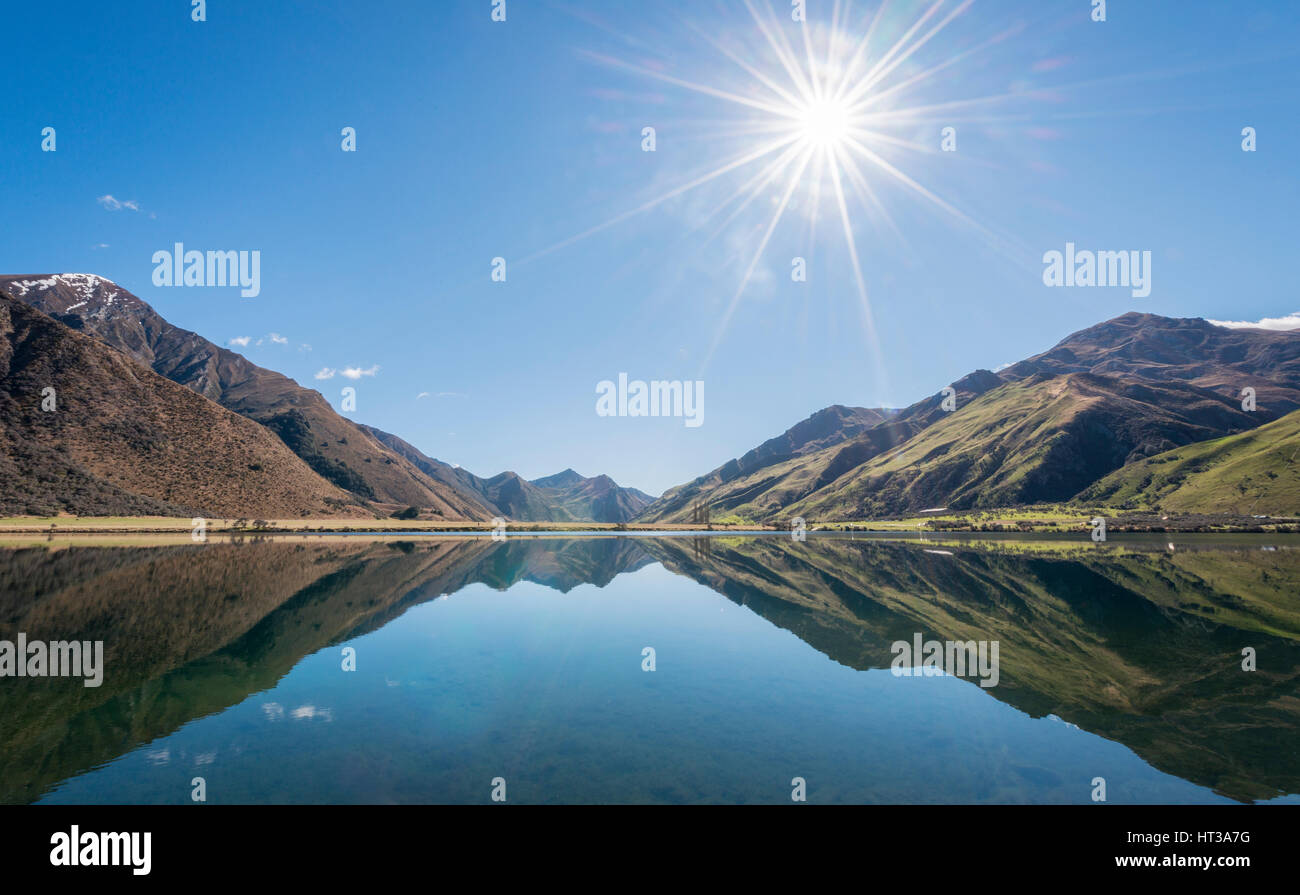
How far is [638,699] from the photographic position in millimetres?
21328

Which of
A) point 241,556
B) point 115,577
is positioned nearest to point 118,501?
point 241,556

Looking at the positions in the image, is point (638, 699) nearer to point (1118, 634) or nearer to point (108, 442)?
point (1118, 634)

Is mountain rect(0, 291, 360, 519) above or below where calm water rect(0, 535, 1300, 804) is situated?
above

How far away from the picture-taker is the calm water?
46.2ft

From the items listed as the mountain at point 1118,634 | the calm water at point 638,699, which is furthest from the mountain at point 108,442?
the mountain at point 1118,634

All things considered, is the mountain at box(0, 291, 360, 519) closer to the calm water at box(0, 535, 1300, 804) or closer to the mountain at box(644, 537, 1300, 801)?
the calm water at box(0, 535, 1300, 804)

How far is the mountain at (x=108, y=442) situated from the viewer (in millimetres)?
123562

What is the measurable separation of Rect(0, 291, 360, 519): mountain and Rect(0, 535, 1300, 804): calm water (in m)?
108

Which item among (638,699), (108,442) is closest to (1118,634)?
(638,699)

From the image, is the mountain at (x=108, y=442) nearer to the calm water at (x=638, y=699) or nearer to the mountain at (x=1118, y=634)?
the calm water at (x=638, y=699)

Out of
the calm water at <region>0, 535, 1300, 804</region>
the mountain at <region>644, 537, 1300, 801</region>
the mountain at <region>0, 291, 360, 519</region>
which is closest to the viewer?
the calm water at <region>0, 535, 1300, 804</region>

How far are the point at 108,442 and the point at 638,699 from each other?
19069 cm

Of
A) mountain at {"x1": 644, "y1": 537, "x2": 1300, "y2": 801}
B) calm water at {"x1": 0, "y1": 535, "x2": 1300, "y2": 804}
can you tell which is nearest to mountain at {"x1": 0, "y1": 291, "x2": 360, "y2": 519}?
calm water at {"x1": 0, "y1": 535, "x2": 1300, "y2": 804}
